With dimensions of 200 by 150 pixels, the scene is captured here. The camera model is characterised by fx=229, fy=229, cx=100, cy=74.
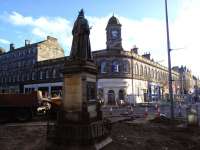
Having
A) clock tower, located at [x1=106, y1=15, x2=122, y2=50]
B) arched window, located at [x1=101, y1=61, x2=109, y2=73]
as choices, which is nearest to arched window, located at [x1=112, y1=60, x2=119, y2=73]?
arched window, located at [x1=101, y1=61, x2=109, y2=73]

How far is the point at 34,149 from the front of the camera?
904cm

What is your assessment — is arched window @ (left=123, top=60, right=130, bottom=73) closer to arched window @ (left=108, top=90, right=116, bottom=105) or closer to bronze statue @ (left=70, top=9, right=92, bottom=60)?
arched window @ (left=108, top=90, right=116, bottom=105)

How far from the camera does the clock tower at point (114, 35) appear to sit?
43.0m

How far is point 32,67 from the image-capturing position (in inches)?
2064

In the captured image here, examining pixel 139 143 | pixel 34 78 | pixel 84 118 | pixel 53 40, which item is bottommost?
pixel 139 143

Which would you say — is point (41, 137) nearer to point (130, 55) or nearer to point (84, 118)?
point (84, 118)

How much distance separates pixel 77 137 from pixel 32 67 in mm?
46159

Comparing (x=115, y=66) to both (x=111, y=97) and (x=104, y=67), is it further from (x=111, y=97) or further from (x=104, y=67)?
(x=111, y=97)

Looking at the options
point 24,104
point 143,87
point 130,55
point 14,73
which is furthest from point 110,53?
point 14,73

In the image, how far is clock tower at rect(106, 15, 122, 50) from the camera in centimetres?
4300

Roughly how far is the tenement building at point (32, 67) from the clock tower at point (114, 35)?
10.7 metres

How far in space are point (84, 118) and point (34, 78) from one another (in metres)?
45.2

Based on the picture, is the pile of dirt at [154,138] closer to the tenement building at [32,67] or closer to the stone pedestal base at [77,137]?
the stone pedestal base at [77,137]

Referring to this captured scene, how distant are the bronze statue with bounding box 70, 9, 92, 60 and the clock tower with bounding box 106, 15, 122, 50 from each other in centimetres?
3256
